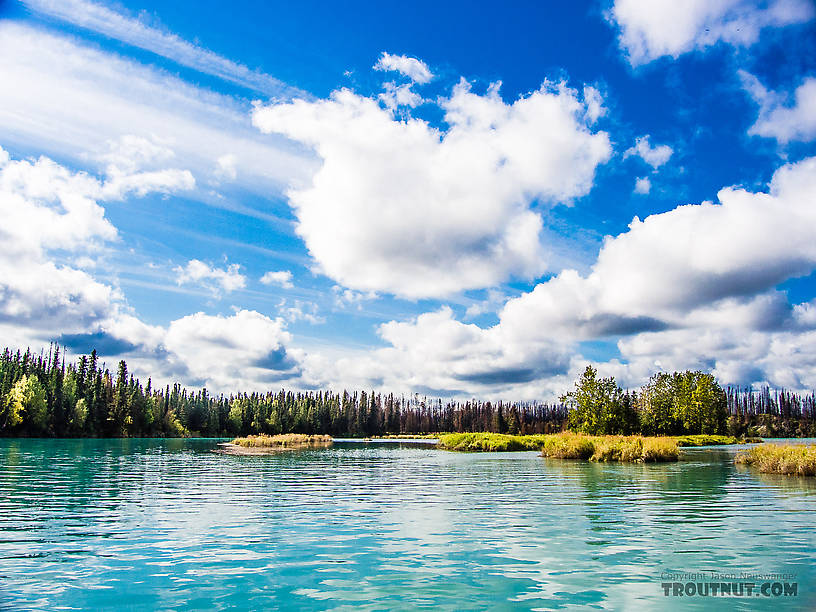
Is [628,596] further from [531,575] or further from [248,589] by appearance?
[248,589]

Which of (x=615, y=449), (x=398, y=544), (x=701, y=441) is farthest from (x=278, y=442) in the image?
(x=398, y=544)

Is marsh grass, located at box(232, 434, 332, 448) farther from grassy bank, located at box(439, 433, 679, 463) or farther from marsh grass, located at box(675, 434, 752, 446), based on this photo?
marsh grass, located at box(675, 434, 752, 446)

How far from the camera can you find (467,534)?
16.3m

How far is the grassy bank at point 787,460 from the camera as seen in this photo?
104 ft

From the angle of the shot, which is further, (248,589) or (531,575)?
(531,575)

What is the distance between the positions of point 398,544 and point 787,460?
30.4 meters

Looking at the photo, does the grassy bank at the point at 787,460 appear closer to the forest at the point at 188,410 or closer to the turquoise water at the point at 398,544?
the turquoise water at the point at 398,544

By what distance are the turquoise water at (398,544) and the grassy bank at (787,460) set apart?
4472 millimetres

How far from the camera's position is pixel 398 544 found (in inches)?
593

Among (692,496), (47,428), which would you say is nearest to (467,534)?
(692,496)

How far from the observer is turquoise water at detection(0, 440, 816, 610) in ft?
34.4

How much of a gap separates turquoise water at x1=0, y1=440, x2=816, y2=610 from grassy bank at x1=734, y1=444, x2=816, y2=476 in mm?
4472

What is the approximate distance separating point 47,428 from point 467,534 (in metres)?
141

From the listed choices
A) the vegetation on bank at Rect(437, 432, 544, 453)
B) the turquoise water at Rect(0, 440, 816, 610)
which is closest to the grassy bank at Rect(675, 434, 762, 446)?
the vegetation on bank at Rect(437, 432, 544, 453)
